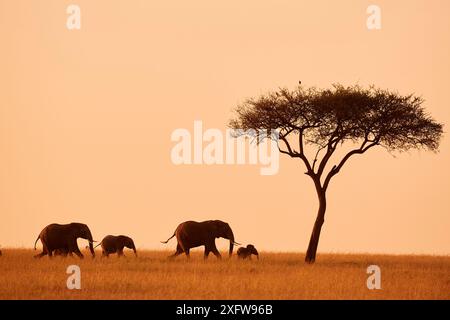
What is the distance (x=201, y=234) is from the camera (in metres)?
43.6

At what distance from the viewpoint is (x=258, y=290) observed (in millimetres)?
30031

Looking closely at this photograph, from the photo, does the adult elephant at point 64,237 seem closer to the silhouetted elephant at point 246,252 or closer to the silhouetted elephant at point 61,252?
the silhouetted elephant at point 61,252

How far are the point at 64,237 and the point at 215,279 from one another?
→ 1080cm

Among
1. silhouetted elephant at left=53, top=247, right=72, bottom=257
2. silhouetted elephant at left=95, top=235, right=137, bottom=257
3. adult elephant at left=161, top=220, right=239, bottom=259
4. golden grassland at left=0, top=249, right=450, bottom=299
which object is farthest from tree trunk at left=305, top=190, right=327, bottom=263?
silhouetted elephant at left=53, top=247, right=72, bottom=257

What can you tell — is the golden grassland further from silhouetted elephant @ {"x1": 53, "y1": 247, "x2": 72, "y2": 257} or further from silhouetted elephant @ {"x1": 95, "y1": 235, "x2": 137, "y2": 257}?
silhouetted elephant @ {"x1": 95, "y1": 235, "x2": 137, "y2": 257}

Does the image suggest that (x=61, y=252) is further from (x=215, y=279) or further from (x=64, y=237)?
(x=215, y=279)

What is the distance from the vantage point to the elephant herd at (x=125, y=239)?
41812 mm

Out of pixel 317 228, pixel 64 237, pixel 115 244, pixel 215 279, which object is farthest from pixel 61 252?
pixel 215 279

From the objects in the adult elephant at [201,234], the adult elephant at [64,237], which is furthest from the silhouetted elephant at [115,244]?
the adult elephant at [201,234]

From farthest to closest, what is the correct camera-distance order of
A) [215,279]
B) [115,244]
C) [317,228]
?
[115,244] → [317,228] → [215,279]

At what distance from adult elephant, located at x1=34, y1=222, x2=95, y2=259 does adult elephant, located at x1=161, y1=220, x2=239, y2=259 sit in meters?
3.73
